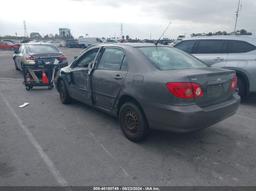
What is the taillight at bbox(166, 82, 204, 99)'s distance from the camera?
A: 327cm

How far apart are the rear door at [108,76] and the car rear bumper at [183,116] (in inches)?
34.9

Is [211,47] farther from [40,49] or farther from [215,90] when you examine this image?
[40,49]

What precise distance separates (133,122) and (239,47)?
411cm

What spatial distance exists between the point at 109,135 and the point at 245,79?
4.00 meters

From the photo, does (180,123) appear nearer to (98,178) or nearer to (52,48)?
(98,178)

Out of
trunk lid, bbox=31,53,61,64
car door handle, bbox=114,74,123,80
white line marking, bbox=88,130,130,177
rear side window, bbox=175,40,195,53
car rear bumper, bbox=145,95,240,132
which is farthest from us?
trunk lid, bbox=31,53,61,64

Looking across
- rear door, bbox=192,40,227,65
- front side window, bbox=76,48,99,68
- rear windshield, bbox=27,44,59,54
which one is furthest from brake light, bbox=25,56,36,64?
rear door, bbox=192,40,227,65

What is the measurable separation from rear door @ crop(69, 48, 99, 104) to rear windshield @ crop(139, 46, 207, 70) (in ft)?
4.43

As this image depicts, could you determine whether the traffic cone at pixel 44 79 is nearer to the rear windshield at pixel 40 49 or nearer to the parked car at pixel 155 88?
the rear windshield at pixel 40 49

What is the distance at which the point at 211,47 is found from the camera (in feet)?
22.8

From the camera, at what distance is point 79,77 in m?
5.40

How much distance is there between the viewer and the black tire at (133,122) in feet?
12.5

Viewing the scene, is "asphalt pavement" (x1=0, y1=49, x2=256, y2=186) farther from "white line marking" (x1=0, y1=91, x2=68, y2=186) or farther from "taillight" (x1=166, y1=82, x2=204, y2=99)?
"taillight" (x1=166, y1=82, x2=204, y2=99)

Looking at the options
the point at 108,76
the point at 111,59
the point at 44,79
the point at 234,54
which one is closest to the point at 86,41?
the point at 44,79
